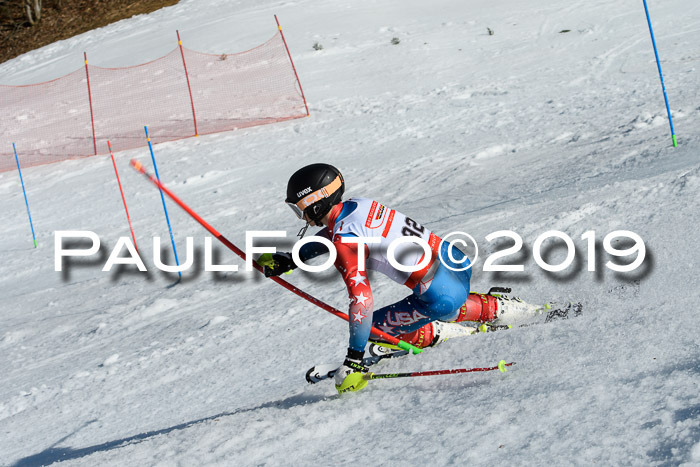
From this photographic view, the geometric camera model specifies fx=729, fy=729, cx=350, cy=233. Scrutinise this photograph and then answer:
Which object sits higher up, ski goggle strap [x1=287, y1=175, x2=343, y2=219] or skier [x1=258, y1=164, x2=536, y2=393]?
ski goggle strap [x1=287, y1=175, x2=343, y2=219]

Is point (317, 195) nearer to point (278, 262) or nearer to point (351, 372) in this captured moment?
point (278, 262)

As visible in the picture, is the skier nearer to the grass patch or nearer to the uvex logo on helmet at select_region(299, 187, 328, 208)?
the uvex logo on helmet at select_region(299, 187, 328, 208)

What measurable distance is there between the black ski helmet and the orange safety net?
11.8 metres

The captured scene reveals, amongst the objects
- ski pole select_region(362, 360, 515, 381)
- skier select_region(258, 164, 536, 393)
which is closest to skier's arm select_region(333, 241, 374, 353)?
skier select_region(258, 164, 536, 393)

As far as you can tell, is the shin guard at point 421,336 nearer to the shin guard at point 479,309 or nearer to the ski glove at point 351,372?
the shin guard at point 479,309

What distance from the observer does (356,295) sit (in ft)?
13.3

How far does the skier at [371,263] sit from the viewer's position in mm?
4117

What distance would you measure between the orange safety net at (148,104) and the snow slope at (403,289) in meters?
0.69

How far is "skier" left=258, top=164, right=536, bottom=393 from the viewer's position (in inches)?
162

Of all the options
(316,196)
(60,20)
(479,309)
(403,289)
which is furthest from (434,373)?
(60,20)

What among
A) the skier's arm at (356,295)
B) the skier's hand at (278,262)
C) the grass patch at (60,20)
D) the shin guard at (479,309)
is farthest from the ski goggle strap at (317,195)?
the grass patch at (60,20)

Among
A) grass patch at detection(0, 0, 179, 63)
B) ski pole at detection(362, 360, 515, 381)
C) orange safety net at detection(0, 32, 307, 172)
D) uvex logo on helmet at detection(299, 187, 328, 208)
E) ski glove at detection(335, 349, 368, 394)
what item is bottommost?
ski pole at detection(362, 360, 515, 381)

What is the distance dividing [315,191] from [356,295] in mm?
655

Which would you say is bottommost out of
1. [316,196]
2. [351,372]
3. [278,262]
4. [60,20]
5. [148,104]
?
Answer: [351,372]
